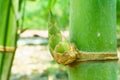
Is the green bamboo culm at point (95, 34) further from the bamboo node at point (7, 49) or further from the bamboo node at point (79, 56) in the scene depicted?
the bamboo node at point (7, 49)

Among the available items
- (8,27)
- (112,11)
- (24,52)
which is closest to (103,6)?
(112,11)

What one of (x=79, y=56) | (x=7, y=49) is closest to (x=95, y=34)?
(x=79, y=56)

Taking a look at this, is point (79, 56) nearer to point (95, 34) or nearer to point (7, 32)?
point (95, 34)

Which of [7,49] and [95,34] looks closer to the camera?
[95,34]

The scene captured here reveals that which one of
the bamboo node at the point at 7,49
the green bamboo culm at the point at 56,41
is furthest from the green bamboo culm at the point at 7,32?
the green bamboo culm at the point at 56,41

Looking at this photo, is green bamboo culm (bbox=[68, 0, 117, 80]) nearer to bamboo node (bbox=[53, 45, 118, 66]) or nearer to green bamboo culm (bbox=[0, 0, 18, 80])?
bamboo node (bbox=[53, 45, 118, 66])

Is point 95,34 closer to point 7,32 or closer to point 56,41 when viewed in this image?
point 56,41
